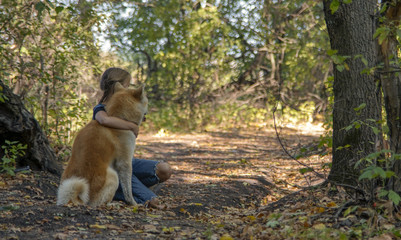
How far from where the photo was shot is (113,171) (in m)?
4.45

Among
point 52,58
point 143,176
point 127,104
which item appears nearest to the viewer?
point 127,104

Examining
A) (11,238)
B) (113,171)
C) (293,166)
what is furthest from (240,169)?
(11,238)

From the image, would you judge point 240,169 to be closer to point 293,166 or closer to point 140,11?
point 293,166

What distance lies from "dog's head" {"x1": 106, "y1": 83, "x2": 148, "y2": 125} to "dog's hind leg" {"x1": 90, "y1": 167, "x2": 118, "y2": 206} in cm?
62

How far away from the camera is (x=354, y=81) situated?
14.6 ft

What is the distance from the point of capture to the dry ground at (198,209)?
136 inches

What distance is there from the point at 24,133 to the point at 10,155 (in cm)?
34

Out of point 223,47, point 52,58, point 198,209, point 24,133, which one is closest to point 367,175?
point 198,209

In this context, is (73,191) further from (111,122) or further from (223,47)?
(223,47)

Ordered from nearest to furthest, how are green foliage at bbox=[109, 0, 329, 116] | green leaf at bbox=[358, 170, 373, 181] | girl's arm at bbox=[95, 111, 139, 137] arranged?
green leaf at bbox=[358, 170, 373, 181], girl's arm at bbox=[95, 111, 139, 137], green foliage at bbox=[109, 0, 329, 116]

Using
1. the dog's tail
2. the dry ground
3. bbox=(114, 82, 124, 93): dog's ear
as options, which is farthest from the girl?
the dog's tail

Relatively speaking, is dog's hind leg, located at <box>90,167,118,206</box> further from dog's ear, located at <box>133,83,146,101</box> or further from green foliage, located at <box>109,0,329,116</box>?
green foliage, located at <box>109,0,329,116</box>

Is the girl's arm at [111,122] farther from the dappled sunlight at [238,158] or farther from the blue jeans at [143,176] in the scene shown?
the dappled sunlight at [238,158]

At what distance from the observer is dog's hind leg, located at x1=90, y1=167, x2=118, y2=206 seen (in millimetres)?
4305
